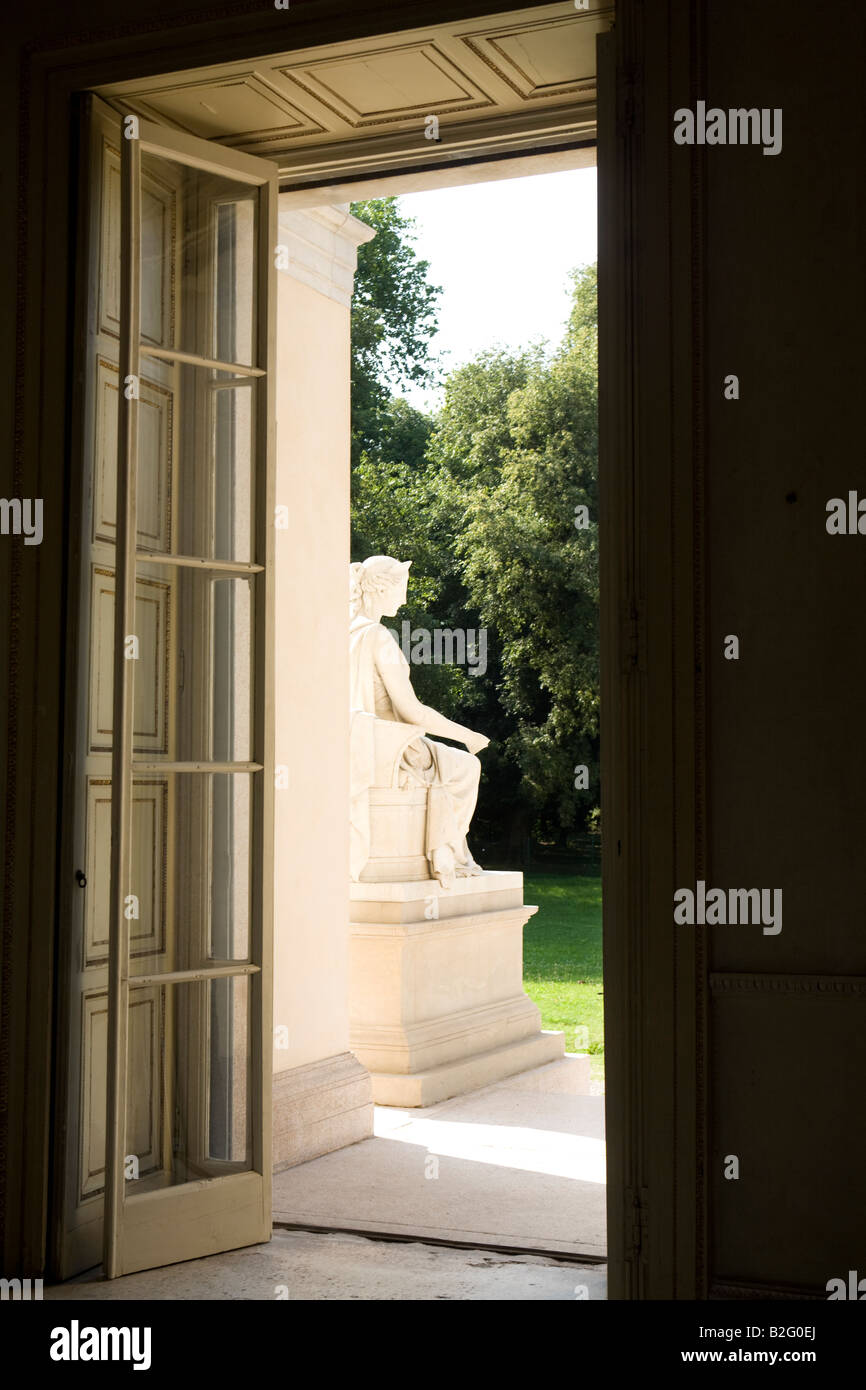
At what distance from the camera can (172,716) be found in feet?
11.5

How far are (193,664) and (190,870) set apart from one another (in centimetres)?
54

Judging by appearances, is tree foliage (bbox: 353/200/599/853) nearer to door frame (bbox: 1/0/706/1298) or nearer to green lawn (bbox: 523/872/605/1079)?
green lawn (bbox: 523/872/605/1079)

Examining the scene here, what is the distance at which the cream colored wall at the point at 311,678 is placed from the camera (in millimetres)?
4641

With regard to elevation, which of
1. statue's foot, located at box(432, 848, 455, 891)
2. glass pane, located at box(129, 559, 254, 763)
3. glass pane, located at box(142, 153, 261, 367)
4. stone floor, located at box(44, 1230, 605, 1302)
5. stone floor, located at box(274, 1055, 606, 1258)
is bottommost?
stone floor, located at box(274, 1055, 606, 1258)

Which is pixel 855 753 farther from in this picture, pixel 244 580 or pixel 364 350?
pixel 364 350

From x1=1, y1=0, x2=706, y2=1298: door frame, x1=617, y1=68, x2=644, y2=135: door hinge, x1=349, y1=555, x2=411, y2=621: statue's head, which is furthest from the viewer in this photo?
x1=349, y1=555, x2=411, y2=621: statue's head

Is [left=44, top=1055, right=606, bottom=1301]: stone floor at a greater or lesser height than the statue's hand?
lesser

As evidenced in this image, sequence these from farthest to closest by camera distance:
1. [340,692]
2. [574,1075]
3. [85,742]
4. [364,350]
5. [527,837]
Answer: [364,350]
[527,837]
[574,1075]
[340,692]
[85,742]

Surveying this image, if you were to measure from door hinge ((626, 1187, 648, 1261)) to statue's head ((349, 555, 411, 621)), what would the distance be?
4.30m

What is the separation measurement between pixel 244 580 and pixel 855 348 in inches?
64.6

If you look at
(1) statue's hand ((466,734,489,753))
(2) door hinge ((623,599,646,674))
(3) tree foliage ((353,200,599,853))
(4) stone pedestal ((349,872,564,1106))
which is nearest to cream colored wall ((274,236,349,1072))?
(4) stone pedestal ((349,872,564,1106))

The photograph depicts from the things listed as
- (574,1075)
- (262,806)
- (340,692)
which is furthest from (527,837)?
(262,806)

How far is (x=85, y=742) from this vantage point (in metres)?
3.37

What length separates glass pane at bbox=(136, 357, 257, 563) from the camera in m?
3.50
